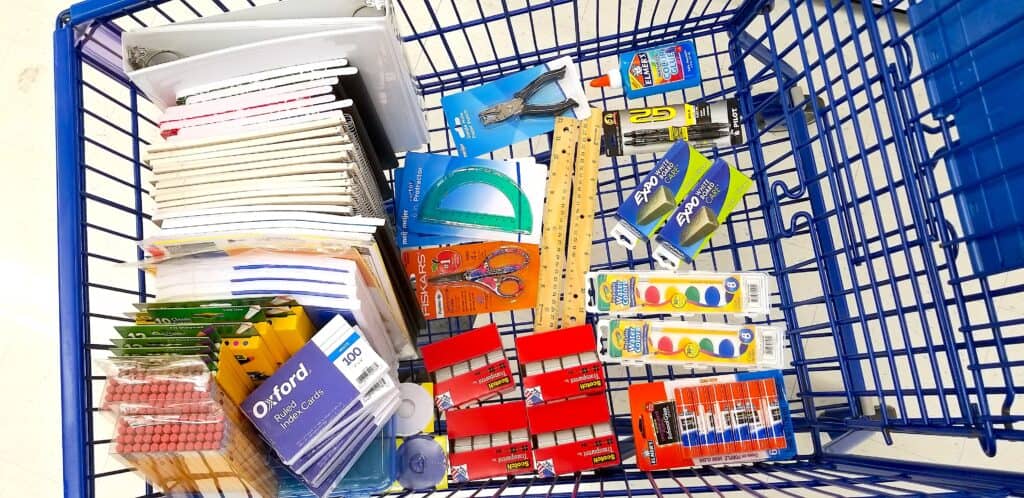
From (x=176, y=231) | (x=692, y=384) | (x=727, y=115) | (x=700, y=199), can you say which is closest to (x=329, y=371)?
(x=176, y=231)

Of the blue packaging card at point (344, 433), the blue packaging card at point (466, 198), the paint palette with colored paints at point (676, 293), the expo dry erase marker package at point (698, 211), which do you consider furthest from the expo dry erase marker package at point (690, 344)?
the blue packaging card at point (344, 433)

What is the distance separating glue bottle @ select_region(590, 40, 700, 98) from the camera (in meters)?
1.32

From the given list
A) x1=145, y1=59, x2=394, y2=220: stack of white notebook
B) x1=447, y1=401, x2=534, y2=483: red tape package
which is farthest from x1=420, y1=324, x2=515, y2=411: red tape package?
x1=145, y1=59, x2=394, y2=220: stack of white notebook

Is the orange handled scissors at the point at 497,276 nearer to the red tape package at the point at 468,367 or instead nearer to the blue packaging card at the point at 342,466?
the red tape package at the point at 468,367

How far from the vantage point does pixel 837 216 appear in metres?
1.00

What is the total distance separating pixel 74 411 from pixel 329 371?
35 cm

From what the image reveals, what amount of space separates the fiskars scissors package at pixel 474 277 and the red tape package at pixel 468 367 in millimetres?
64

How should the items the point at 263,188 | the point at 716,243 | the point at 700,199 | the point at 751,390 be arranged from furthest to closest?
the point at 716,243 → the point at 700,199 → the point at 751,390 → the point at 263,188

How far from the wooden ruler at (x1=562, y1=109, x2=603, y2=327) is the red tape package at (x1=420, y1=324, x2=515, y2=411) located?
5.6 inches

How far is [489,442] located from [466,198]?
45cm

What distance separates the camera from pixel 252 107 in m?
1.03

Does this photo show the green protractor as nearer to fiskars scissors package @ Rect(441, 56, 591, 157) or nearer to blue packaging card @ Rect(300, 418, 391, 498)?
fiskars scissors package @ Rect(441, 56, 591, 157)

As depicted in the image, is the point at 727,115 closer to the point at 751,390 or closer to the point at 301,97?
the point at 751,390

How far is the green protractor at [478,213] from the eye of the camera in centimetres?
129
